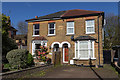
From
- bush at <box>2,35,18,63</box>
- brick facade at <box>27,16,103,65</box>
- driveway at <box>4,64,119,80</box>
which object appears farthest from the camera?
brick facade at <box>27,16,103,65</box>

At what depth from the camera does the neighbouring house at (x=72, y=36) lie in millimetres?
14781

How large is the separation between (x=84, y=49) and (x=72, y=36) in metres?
2.06

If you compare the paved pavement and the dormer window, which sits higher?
the dormer window

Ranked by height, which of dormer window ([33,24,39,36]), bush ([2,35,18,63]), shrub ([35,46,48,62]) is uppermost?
dormer window ([33,24,39,36])

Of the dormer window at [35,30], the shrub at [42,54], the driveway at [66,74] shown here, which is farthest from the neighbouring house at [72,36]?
the driveway at [66,74]

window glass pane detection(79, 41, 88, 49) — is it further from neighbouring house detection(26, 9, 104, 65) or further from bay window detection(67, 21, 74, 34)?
bay window detection(67, 21, 74, 34)

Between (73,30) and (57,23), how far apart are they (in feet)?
7.41

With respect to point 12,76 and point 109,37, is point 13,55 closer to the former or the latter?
point 12,76

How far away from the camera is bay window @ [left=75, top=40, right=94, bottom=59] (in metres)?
14.9

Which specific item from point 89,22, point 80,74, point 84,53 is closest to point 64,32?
point 89,22

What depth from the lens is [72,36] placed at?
51.3 feet

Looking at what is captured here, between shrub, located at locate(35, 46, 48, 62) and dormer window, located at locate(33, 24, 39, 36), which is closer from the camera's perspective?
shrub, located at locate(35, 46, 48, 62)

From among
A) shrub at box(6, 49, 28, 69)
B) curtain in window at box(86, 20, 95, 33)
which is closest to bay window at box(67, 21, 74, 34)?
curtain in window at box(86, 20, 95, 33)

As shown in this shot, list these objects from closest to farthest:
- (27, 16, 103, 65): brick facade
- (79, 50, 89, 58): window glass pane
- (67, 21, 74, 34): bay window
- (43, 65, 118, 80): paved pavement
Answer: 1. (43, 65, 118, 80): paved pavement
2. (27, 16, 103, 65): brick facade
3. (79, 50, 89, 58): window glass pane
4. (67, 21, 74, 34): bay window
